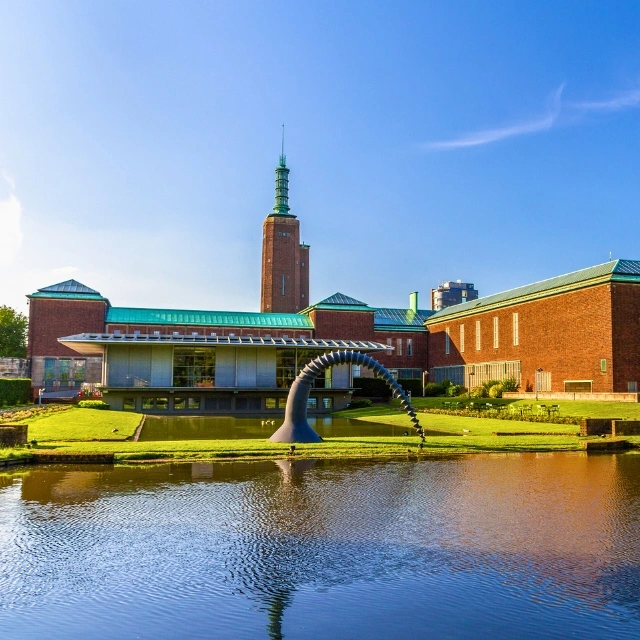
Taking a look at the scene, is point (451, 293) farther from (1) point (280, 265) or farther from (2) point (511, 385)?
(2) point (511, 385)

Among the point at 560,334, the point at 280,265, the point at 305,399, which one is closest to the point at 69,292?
the point at 280,265

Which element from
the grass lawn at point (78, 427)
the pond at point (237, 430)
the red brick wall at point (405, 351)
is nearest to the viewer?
the grass lawn at point (78, 427)

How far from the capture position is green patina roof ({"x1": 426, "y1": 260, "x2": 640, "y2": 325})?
4341 cm

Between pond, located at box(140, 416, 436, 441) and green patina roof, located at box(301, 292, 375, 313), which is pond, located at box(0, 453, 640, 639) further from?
green patina roof, located at box(301, 292, 375, 313)

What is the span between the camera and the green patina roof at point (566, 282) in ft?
142

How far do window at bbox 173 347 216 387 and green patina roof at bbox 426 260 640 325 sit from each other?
25063 mm

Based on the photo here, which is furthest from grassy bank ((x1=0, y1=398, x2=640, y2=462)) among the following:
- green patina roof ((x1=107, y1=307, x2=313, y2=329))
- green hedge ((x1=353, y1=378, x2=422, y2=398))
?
green patina roof ((x1=107, y1=307, x2=313, y2=329))

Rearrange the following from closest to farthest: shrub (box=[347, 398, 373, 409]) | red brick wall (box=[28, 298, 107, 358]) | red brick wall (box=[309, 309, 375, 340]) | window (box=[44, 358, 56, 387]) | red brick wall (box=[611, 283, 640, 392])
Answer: red brick wall (box=[611, 283, 640, 392]) → shrub (box=[347, 398, 373, 409]) → window (box=[44, 358, 56, 387]) → red brick wall (box=[28, 298, 107, 358]) → red brick wall (box=[309, 309, 375, 340])

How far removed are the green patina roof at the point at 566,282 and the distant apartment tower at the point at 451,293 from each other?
258 feet

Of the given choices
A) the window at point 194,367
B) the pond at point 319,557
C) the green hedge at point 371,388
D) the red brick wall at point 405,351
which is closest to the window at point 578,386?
the green hedge at point 371,388

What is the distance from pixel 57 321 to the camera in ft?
194

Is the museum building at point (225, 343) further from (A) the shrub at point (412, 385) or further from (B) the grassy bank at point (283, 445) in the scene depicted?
(B) the grassy bank at point (283, 445)

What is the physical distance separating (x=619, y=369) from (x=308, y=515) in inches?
1458

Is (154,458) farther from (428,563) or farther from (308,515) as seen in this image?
(428,563)
